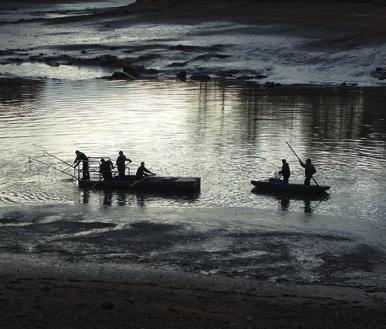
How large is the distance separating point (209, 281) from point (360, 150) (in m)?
21.2

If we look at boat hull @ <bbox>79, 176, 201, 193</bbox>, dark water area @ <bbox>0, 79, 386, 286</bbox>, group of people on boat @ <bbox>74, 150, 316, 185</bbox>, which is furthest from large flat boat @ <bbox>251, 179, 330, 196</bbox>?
boat hull @ <bbox>79, 176, 201, 193</bbox>

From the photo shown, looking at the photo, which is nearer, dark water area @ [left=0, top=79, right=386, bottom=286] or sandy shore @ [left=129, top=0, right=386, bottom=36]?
dark water area @ [left=0, top=79, right=386, bottom=286]

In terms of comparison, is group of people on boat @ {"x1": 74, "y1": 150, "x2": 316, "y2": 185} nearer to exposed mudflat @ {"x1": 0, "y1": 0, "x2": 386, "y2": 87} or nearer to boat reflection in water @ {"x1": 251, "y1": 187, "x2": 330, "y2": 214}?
Answer: boat reflection in water @ {"x1": 251, "y1": 187, "x2": 330, "y2": 214}

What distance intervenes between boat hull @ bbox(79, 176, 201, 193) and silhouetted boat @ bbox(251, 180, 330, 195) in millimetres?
2598

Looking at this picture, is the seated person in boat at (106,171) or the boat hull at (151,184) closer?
the boat hull at (151,184)

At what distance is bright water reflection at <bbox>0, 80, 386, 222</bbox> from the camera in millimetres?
29453

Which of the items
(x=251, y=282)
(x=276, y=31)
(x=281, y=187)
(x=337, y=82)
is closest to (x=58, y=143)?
(x=281, y=187)

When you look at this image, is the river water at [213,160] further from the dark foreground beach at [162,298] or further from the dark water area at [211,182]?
the dark foreground beach at [162,298]

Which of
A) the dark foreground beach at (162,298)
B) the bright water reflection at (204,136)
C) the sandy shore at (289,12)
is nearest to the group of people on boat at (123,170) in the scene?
the bright water reflection at (204,136)

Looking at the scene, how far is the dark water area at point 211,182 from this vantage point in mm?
21672

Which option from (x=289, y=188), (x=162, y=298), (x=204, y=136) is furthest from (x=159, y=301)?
(x=204, y=136)

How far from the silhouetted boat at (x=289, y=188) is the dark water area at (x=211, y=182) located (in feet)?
1.71

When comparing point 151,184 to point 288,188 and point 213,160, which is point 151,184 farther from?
point 213,160

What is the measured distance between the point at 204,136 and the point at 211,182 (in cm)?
1152
